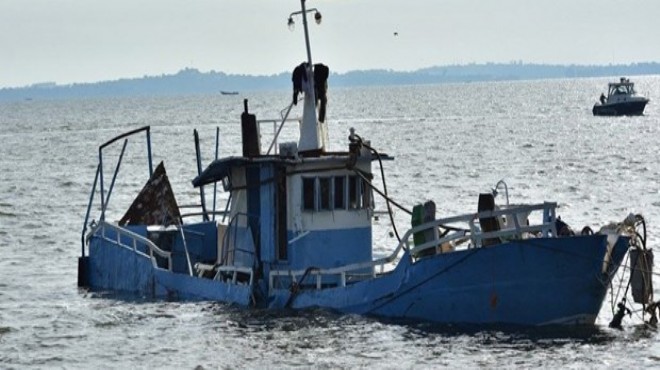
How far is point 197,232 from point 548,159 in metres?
56.4

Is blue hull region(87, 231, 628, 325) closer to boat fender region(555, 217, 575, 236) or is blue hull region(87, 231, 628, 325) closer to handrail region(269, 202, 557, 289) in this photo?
handrail region(269, 202, 557, 289)

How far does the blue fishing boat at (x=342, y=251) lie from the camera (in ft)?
89.6

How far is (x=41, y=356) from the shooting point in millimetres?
29094

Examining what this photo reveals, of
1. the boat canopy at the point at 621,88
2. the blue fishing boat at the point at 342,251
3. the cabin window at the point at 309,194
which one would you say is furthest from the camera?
the boat canopy at the point at 621,88

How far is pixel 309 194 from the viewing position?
31.1m

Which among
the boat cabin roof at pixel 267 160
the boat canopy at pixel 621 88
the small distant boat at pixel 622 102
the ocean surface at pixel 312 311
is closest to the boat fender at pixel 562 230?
the ocean surface at pixel 312 311

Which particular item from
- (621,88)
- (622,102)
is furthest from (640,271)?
(621,88)

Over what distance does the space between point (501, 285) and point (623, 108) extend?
4670 inches

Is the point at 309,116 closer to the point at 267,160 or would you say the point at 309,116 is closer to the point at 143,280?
the point at 267,160

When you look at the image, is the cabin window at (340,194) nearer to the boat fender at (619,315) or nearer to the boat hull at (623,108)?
the boat fender at (619,315)

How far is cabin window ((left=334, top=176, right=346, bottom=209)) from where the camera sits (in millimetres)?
31266

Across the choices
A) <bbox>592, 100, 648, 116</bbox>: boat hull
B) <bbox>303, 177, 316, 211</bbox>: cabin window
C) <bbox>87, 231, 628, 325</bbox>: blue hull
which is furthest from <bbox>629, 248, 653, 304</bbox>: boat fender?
<bbox>592, 100, 648, 116</bbox>: boat hull

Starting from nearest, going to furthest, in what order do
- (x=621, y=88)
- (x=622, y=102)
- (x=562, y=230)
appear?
(x=562, y=230) → (x=622, y=102) → (x=621, y=88)

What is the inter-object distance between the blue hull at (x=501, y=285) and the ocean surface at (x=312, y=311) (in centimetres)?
34
